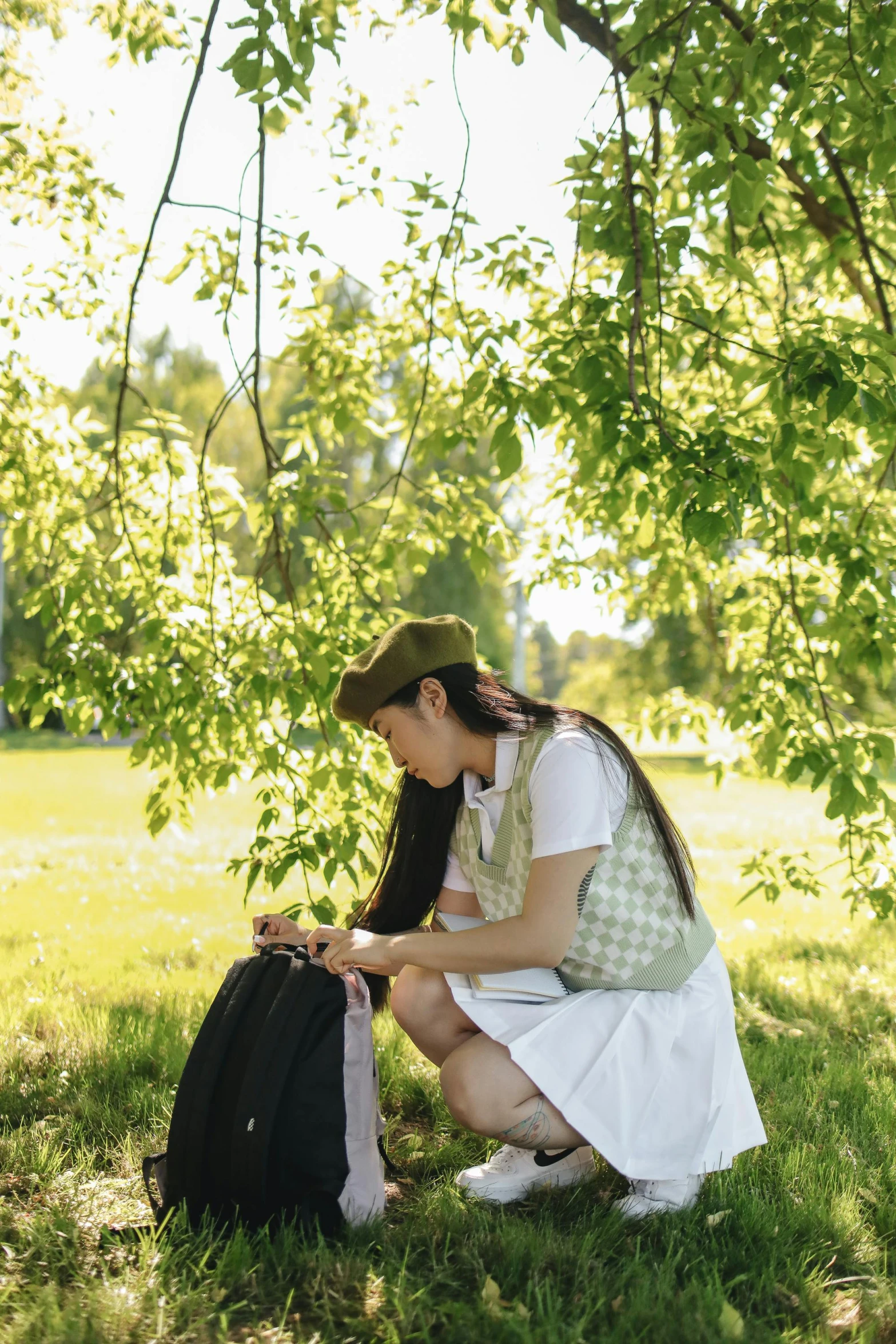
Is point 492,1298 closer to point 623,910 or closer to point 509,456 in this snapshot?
point 623,910

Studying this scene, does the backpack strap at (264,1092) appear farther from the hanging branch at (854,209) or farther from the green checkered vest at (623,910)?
the hanging branch at (854,209)

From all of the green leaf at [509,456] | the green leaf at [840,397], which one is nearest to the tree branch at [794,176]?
the green leaf at [840,397]

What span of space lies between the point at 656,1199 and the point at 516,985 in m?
0.55

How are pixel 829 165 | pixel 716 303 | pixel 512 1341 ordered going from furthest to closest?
pixel 716 303, pixel 829 165, pixel 512 1341

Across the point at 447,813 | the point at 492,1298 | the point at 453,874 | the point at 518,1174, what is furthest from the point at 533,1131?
the point at 447,813

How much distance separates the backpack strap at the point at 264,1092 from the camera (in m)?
2.12

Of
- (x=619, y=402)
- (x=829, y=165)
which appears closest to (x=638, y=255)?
(x=619, y=402)

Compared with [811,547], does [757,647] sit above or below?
below

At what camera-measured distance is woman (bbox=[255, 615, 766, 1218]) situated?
2303 millimetres

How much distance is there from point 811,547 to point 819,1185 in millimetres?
2162

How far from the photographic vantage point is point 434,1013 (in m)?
2.59

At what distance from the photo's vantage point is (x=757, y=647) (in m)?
4.91

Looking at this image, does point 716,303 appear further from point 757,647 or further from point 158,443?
point 158,443

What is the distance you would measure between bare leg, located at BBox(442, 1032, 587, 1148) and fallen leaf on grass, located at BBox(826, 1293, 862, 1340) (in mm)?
568
